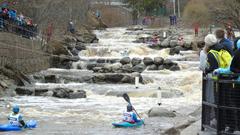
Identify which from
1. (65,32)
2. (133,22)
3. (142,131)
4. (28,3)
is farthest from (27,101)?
(133,22)

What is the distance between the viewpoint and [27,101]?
22422 mm

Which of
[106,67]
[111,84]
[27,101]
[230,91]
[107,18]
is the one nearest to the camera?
[230,91]

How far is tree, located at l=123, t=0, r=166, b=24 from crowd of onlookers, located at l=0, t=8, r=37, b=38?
174ft

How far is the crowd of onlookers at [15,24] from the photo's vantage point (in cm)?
3015

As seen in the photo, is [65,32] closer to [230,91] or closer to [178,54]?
[178,54]

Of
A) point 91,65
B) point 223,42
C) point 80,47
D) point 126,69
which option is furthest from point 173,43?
point 223,42

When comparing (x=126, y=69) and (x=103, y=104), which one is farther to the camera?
(x=126, y=69)

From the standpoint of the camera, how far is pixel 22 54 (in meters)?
31.7

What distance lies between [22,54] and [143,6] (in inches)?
2315

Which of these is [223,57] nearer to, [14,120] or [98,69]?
[14,120]

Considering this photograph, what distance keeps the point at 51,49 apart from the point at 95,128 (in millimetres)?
23654

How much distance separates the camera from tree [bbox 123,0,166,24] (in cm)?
8862

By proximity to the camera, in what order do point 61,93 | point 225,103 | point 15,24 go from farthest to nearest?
point 15,24
point 61,93
point 225,103

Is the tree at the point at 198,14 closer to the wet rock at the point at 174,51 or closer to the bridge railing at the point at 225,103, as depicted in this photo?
the wet rock at the point at 174,51
